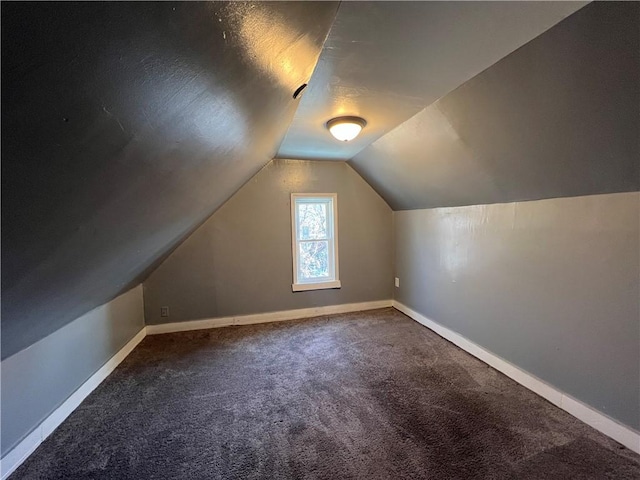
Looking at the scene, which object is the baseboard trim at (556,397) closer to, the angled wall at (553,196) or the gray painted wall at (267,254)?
the angled wall at (553,196)

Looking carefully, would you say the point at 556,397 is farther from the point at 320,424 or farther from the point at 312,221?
the point at 312,221

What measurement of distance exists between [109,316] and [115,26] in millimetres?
2874

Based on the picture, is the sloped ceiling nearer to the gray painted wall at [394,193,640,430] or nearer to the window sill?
the gray painted wall at [394,193,640,430]

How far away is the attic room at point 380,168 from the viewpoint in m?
0.76

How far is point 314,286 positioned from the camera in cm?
407

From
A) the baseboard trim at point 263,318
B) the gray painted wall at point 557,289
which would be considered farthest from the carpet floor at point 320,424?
the baseboard trim at point 263,318

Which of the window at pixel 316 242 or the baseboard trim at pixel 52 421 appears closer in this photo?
the baseboard trim at pixel 52 421

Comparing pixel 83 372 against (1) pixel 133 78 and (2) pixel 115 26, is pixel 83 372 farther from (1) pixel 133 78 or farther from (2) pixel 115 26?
(2) pixel 115 26

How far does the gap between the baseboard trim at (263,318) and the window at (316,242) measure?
0.32m

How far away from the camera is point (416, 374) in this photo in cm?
249

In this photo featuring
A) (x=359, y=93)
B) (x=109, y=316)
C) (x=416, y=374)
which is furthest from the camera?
(x=109, y=316)

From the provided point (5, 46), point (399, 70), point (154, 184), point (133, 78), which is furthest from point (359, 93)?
point (5, 46)

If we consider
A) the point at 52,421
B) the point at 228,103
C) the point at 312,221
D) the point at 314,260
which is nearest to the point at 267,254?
the point at 314,260

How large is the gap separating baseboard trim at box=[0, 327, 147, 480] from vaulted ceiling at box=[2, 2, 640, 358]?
0.55 meters
